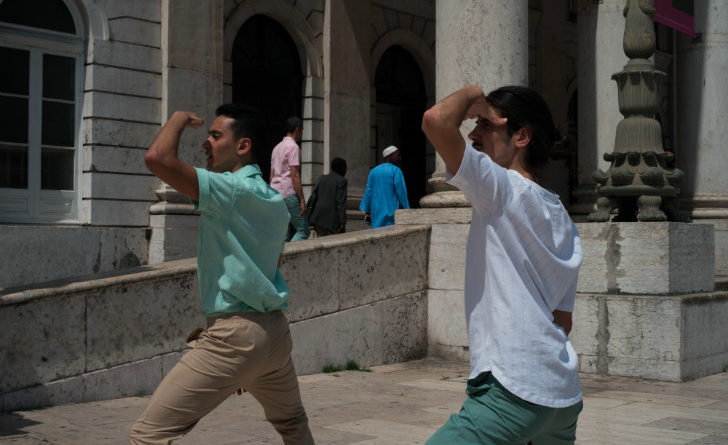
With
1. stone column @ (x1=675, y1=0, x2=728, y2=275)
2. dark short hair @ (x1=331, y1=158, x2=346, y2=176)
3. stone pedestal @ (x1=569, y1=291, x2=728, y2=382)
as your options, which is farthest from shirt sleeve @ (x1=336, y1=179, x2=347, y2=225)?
stone column @ (x1=675, y1=0, x2=728, y2=275)

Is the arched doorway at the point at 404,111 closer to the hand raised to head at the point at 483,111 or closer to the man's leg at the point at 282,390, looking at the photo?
the man's leg at the point at 282,390

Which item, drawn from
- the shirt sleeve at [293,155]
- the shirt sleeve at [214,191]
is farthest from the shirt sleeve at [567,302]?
the shirt sleeve at [293,155]

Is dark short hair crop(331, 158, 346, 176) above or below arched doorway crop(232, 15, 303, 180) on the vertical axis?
below

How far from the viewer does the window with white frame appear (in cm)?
1301

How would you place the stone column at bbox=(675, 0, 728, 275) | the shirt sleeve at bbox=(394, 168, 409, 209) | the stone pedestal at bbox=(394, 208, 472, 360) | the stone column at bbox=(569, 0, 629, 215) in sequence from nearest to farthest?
the stone pedestal at bbox=(394, 208, 472, 360) < the shirt sleeve at bbox=(394, 168, 409, 209) < the stone column at bbox=(569, 0, 629, 215) < the stone column at bbox=(675, 0, 728, 275)

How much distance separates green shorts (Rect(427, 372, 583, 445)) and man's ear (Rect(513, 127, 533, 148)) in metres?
0.71

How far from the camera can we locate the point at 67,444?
5.86 metres

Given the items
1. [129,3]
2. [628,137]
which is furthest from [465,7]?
[129,3]

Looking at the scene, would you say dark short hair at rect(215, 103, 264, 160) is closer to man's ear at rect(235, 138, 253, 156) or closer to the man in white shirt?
man's ear at rect(235, 138, 253, 156)

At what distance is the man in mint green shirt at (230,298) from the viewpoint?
149 inches

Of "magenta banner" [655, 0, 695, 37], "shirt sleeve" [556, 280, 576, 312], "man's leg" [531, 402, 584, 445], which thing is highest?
"magenta banner" [655, 0, 695, 37]

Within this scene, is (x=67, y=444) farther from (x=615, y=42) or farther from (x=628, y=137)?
(x=615, y=42)

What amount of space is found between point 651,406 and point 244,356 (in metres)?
4.73

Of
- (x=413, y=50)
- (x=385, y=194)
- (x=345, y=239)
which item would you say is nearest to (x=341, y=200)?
(x=385, y=194)
